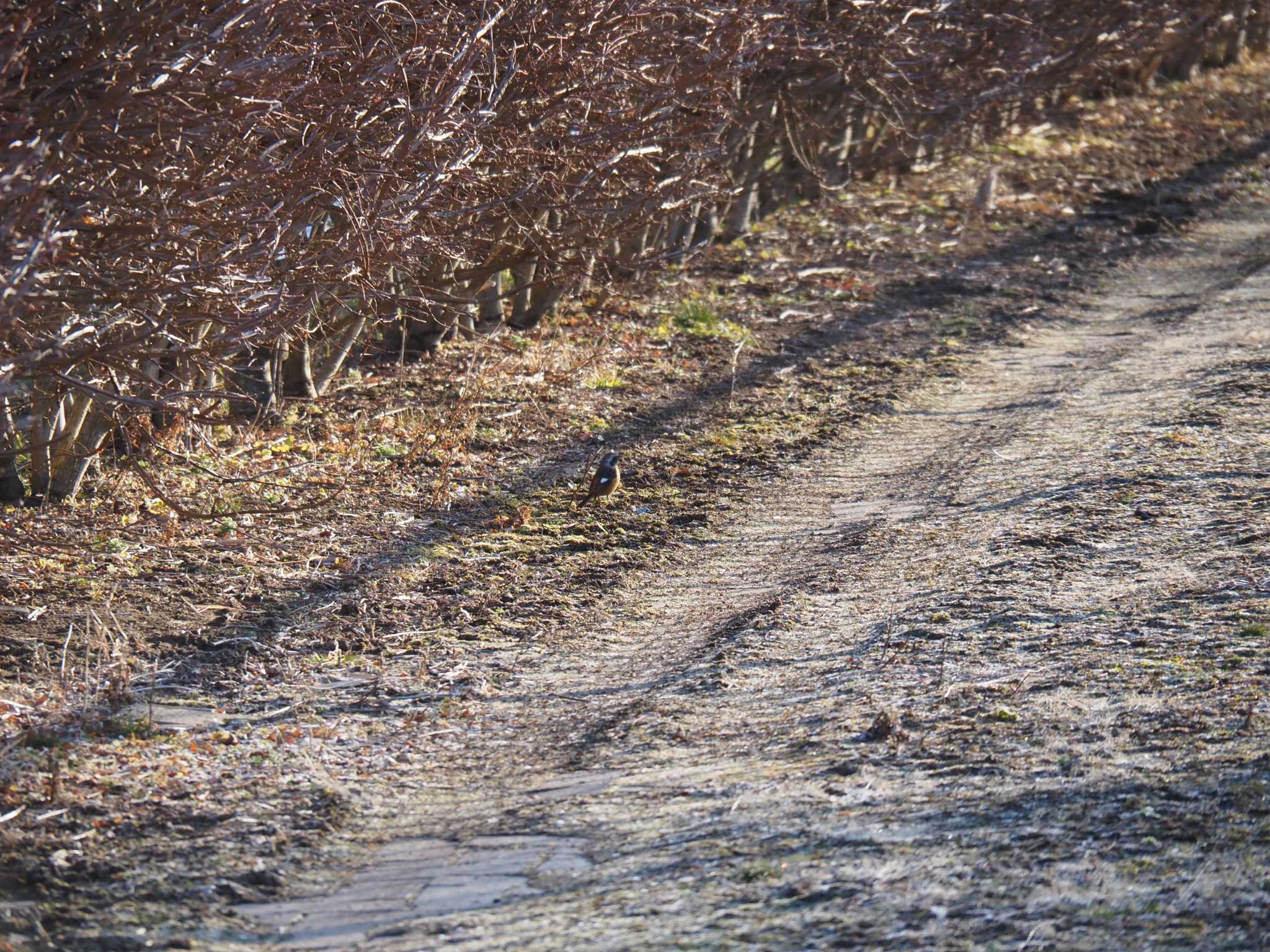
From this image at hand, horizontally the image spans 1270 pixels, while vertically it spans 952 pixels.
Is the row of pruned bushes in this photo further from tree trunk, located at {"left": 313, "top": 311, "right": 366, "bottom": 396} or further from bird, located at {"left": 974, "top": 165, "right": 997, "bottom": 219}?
bird, located at {"left": 974, "top": 165, "right": 997, "bottom": 219}

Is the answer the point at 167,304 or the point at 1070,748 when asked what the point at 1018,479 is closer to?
the point at 1070,748

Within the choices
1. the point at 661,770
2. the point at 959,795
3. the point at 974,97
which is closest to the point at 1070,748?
the point at 959,795

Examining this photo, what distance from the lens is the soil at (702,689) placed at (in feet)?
10.1

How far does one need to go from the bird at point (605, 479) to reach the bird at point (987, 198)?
23.4 feet

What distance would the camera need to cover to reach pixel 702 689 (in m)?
4.26

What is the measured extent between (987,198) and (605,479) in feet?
24.5

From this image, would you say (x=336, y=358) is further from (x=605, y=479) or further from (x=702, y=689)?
(x=702, y=689)

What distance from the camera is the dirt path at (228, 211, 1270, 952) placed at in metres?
3.00

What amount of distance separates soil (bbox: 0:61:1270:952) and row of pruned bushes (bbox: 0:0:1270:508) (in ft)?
2.18

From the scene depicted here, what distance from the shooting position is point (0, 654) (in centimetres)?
435

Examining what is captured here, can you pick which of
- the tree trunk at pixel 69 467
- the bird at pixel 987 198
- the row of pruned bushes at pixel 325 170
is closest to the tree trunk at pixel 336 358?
the row of pruned bushes at pixel 325 170

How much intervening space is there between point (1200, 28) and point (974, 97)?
7.91m

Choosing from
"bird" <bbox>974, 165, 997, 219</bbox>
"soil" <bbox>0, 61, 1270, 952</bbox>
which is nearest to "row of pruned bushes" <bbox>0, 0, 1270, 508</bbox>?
"soil" <bbox>0, 61, 1270, 952</bbox>

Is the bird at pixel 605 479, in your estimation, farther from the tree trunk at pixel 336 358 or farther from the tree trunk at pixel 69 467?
the tree trunk at pixel 69 467
